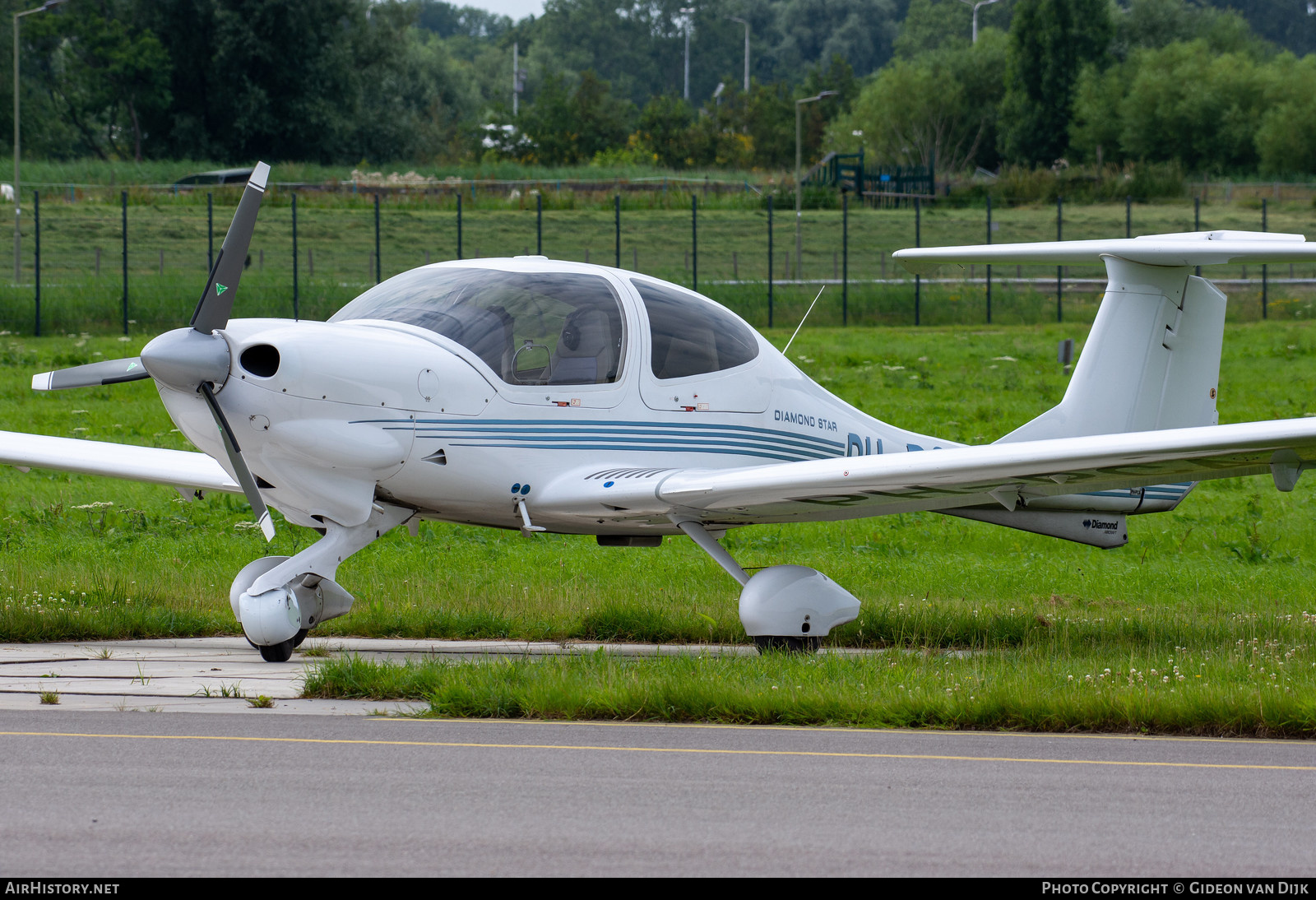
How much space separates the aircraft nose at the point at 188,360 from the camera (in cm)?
815

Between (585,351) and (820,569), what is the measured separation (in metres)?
4.22

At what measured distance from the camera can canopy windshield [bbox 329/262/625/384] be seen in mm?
9305

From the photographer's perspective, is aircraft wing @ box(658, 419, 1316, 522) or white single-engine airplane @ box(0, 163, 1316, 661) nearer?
aircraft wing @ box(658, 419, 1316, 522)

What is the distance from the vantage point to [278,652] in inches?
360

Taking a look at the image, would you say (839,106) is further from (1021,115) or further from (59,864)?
(59,864)

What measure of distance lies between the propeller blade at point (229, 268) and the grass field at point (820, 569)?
2.07 m

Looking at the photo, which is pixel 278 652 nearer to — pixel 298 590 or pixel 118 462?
pixel 298 590

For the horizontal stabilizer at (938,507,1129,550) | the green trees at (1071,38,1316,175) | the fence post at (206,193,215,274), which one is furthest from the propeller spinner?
the green trees at (1071,38,1316,175)

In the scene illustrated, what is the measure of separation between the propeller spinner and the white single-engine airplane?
0.02 m

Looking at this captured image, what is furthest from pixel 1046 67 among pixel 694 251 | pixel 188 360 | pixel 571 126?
pixel 188 360

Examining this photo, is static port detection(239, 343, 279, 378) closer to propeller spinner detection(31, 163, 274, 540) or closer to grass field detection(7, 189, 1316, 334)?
Result: propeller spinner detection(31, 163, 274, 540)

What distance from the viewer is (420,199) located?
6019 centimetres

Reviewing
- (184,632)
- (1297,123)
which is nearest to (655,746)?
(184,632)

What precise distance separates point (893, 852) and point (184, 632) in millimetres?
6949
